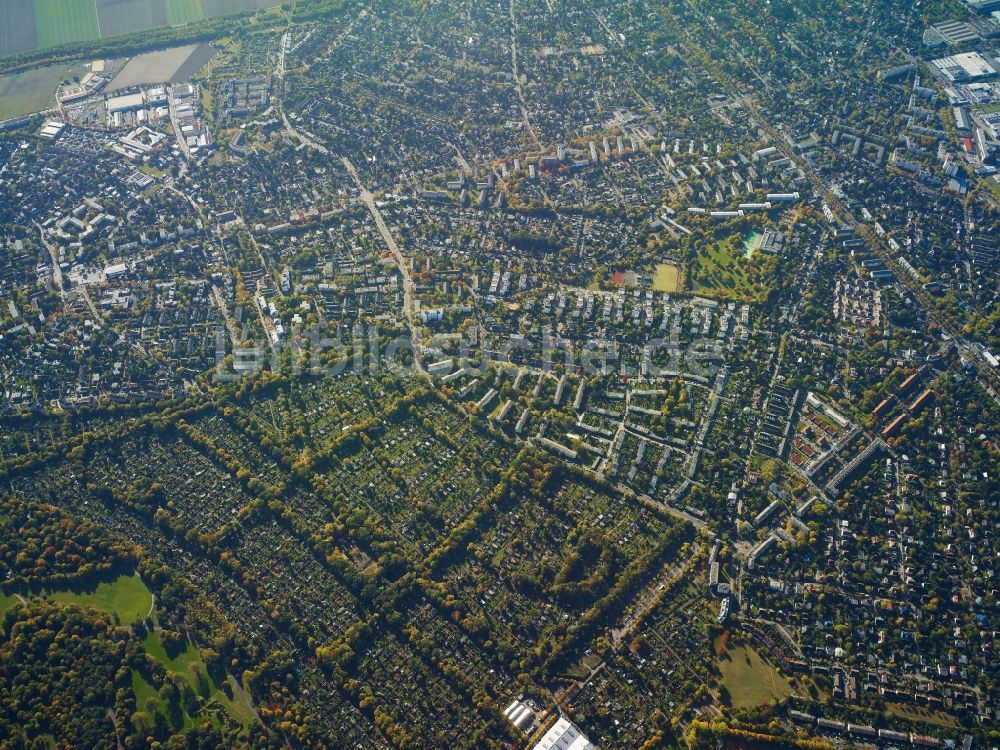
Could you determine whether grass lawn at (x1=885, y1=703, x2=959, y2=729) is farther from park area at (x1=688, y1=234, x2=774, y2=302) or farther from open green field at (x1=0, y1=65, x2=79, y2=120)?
open green field at (x1=0, y1=65, x2=79, y2=120)

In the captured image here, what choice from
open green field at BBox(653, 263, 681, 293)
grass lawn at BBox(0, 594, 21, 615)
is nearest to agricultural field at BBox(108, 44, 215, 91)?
grass lawn at BBox(0, 594, 21, 615)

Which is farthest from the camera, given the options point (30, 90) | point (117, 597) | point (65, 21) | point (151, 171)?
point (65, 21)

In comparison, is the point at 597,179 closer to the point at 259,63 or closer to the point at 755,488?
the point at 755,488

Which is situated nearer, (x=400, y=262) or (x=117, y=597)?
(x=117, y=597)

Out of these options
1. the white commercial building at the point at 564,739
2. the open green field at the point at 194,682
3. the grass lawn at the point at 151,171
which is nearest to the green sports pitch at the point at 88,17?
the grass lawn at the point at 151,171

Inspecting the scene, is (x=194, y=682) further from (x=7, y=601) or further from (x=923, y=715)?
(x=923, y=715)

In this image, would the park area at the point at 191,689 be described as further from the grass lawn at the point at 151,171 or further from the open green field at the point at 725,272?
the grass lawn at the point at 151,171

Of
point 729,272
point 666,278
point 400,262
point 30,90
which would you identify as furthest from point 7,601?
point 30,90
